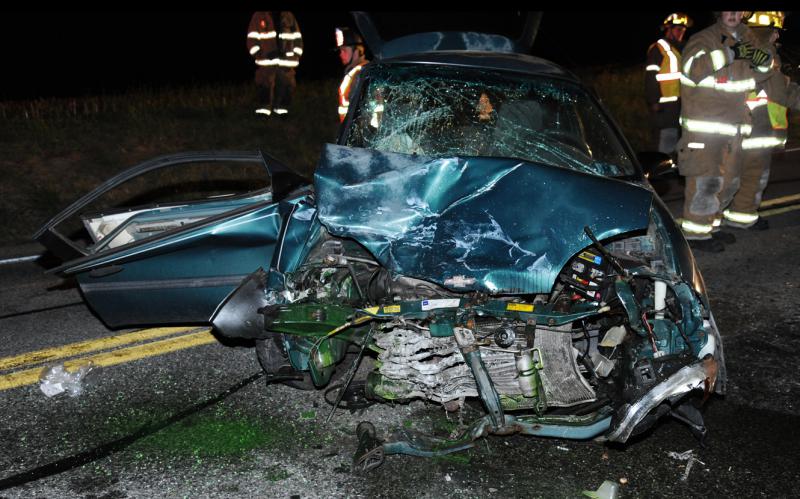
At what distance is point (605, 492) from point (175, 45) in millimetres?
23150

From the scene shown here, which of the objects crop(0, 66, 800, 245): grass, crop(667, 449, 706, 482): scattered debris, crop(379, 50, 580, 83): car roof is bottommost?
crop(0, 66, 800, 245): grass

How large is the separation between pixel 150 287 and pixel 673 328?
2.49m

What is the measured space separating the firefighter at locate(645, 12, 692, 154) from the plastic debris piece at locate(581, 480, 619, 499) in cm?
671

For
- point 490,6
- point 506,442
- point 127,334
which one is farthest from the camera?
point 490,6

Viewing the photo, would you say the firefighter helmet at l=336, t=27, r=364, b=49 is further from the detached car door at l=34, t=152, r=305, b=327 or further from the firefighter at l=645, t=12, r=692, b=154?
the detached car door at l=34, t=152, r=305, b=327

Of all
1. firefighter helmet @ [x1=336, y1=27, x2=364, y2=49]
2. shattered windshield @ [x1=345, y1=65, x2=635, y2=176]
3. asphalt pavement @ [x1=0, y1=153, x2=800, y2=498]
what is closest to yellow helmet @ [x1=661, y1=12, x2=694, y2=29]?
firefighter helmet @ [x1=336, y1=27, x2=364, y2=49]

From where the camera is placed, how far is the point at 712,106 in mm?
6836

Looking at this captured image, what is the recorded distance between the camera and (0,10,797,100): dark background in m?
18.0

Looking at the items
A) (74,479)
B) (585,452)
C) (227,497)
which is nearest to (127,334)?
(74,479)

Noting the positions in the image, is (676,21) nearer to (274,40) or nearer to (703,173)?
(703,173)

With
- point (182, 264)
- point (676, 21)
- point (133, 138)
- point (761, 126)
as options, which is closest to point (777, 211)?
point (761, 126)

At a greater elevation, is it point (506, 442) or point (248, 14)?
point (506, 442)

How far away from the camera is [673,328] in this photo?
324cm

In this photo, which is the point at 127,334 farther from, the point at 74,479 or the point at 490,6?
the point at 490,6
